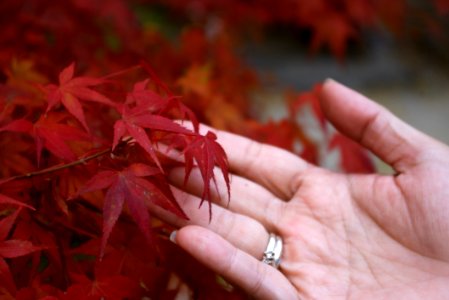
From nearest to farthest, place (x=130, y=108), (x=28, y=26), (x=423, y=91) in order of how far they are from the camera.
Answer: (x=130, y=108)
(x=28, y=26)
(x=423, y=91)

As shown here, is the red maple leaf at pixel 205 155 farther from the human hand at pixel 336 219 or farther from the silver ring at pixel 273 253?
the silver ring at pixel 273 253

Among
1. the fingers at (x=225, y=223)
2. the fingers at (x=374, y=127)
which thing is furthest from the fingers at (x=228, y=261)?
the fingers at (x=374, y=127)

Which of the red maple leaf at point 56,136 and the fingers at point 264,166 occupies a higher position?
the red maple leaf at point 56,136

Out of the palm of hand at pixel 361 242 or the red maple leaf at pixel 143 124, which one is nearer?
the red maple leaf at pixel 143 124

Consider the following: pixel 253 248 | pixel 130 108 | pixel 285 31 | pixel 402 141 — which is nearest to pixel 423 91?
pixel 285 31

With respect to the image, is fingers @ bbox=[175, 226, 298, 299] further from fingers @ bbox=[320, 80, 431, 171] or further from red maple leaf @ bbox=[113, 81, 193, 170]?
fingers @ bbox=[320, 80, 431, 171]

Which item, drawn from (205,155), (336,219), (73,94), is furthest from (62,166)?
(336,219)

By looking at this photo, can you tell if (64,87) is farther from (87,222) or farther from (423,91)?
(423,91)

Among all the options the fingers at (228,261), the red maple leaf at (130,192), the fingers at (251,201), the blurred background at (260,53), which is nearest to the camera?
the red maple leaf at (130,192)
